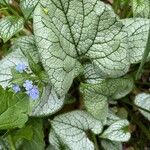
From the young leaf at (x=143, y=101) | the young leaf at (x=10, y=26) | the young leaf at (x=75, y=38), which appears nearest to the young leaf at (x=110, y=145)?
the young leaf at (x=143, y=101)

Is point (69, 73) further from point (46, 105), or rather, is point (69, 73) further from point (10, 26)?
point (10, 26)

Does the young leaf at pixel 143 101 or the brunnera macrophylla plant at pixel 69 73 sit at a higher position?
the brunnera macrophylla plant at pixel 69 73

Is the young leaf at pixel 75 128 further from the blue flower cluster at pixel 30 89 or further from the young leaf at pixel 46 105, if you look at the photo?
the blue flower cluster at pixel 30 89

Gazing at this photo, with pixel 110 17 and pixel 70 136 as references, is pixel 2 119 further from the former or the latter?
pixel 110 17

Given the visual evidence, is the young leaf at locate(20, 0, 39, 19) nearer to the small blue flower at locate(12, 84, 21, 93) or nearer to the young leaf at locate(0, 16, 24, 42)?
the young leaf at locate(0, 16, 24, 42)

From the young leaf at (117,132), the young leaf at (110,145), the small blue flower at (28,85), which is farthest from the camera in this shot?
the young leaf at (110,145)

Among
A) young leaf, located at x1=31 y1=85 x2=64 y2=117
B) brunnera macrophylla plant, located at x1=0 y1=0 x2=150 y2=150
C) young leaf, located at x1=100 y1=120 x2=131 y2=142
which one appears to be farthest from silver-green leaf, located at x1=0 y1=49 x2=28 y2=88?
young leaf, located at x1=100 y1=120 x2=131 y2=142
